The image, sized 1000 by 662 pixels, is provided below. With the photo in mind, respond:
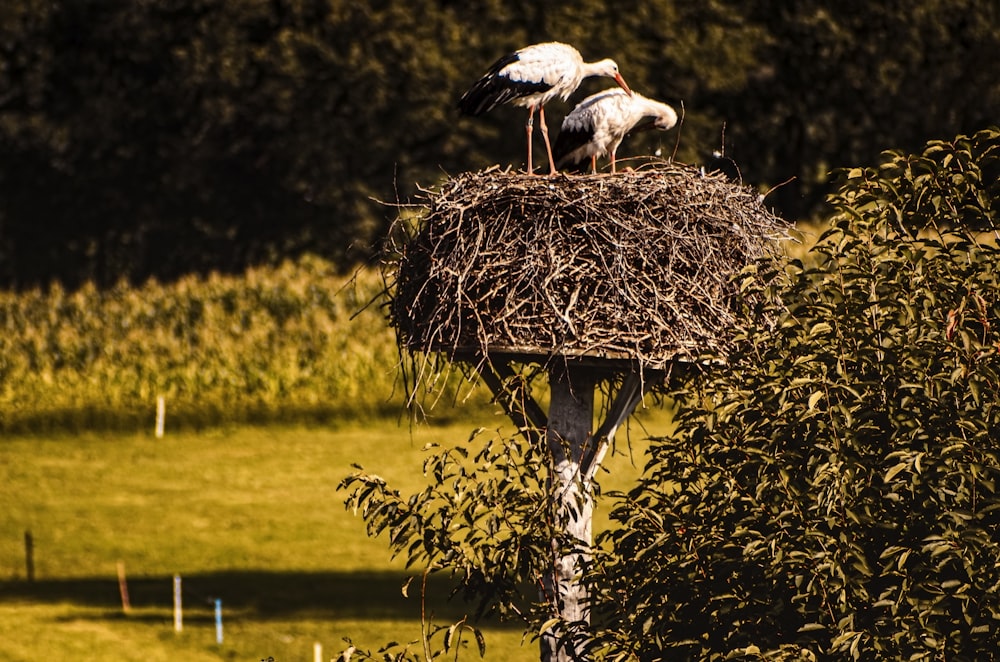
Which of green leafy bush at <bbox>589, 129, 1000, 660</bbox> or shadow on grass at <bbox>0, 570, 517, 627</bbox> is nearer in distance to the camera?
green leafy bush at <bbox>589, 129, 1000, 660</bbox>

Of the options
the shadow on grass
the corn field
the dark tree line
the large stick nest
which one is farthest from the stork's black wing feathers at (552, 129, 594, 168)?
the dark tree line

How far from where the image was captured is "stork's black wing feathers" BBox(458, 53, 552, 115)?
11.1 meters

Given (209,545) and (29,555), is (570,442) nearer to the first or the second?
(209,545)

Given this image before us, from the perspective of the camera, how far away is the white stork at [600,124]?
11461 millimetres

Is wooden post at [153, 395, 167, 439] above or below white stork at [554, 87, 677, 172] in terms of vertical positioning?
below

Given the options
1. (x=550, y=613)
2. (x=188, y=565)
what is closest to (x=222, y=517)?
(x=188, y=565)

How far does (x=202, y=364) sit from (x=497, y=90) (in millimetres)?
13771

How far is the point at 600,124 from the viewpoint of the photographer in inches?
450

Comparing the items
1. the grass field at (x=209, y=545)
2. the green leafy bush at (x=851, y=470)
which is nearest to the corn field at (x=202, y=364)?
the grass field at (x=209, y=545)

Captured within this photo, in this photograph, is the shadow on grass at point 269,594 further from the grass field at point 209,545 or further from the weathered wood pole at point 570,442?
the weathered wood pole at point 570,442

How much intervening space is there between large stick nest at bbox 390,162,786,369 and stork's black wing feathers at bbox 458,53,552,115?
3.89ft

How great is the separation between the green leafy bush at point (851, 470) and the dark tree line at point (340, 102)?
23.3 metres

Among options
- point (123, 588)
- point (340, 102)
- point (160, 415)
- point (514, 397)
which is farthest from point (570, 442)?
point (340, 102)

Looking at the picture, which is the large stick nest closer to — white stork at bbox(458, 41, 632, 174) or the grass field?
white stork at bbox(458, 41, 632, 174)
